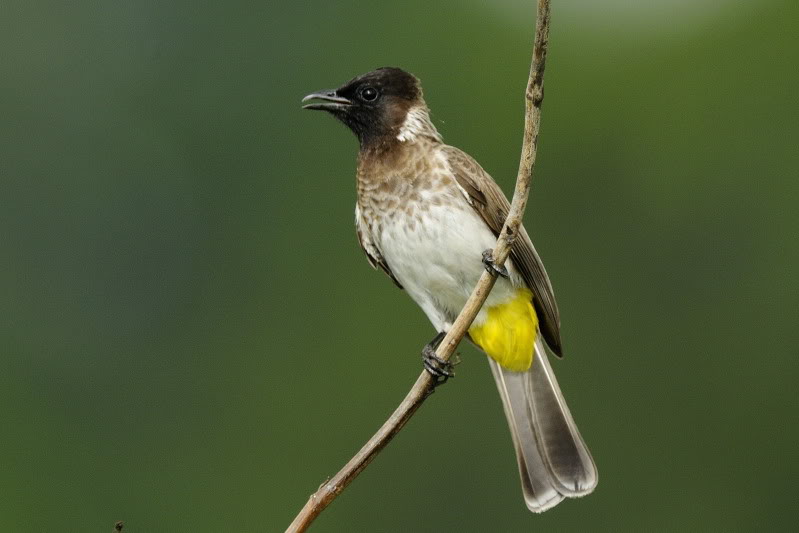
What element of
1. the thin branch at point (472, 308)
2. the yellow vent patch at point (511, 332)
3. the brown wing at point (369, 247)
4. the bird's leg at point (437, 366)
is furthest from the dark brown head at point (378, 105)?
the thin branch at point (472, 308)

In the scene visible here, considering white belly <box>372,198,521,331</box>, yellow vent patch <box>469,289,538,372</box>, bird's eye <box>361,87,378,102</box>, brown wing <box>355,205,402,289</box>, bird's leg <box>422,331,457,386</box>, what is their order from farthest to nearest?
bird's eye <box>361,87,378,102</box> → brown wing <box>355,205,402,289</box> → yellow vent patch <box>469,289,538,372</box> → white belly <box>372,198,521,331</box> → bird's leg <box>422,331,457,386</box>

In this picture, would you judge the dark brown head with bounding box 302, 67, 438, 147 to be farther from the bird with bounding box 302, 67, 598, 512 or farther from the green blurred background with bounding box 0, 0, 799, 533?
the green blurred background with bounding box 0, 0, 799, 533

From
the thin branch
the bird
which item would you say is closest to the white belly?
the bird

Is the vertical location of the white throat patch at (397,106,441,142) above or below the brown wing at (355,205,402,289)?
above

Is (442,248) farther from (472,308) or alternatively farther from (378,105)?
(472,308)

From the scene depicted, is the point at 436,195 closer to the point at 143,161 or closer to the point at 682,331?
the point at 682,331
